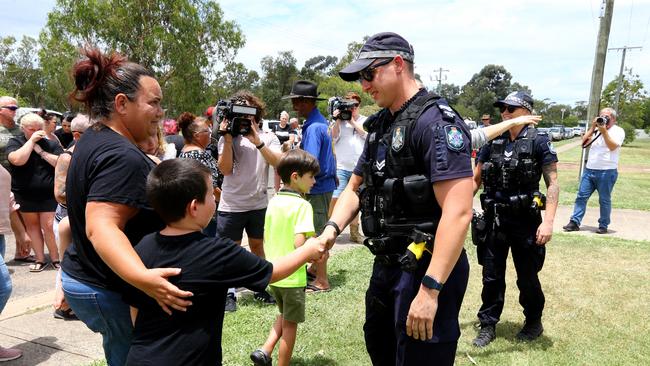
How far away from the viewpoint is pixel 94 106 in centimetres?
202

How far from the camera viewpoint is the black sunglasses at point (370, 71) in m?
2.29

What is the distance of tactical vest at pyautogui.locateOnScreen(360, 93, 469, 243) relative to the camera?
2.15m

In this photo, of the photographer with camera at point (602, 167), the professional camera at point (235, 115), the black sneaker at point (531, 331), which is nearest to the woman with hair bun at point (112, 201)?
the professional camera at point (235, 115)

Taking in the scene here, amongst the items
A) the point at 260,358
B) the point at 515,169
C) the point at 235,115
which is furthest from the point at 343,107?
the point at 260,358

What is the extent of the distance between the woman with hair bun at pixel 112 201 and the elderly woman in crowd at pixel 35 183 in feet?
14.5

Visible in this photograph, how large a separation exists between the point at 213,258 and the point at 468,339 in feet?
10.1

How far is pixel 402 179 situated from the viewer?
7.29ft

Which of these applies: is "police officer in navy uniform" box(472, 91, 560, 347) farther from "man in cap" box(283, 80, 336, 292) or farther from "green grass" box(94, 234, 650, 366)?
"man in cap" box(283, 80, 336, 292)

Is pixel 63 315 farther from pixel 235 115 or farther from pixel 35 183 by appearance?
pixel 235 115

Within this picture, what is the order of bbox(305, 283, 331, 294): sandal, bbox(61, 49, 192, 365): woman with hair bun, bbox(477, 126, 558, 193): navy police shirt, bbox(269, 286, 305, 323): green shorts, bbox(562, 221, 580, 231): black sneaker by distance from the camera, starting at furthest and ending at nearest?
1. bbox(562, 221, 580, 231): black sneaker
2. bbox(305, 283, 331, 294): sandal
3. bbox(477, 126, 558, 193): navy police shirt
4. bbox(269, 286, 305, 323): green shorts
5. bbox(61, 49, 192, 365): woman with hair bun

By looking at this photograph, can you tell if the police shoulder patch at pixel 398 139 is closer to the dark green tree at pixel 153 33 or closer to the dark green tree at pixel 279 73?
the dark green tree at pixel 153 33

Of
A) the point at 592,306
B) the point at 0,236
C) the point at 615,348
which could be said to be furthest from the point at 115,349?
the point at 592,306

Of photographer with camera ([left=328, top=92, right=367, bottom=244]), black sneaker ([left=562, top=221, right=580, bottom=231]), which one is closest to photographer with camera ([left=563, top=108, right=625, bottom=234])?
black sneaker ([left=562, top=221, right=580, bottom=231])

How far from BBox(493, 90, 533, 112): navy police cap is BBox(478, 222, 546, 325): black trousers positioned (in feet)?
3.22
